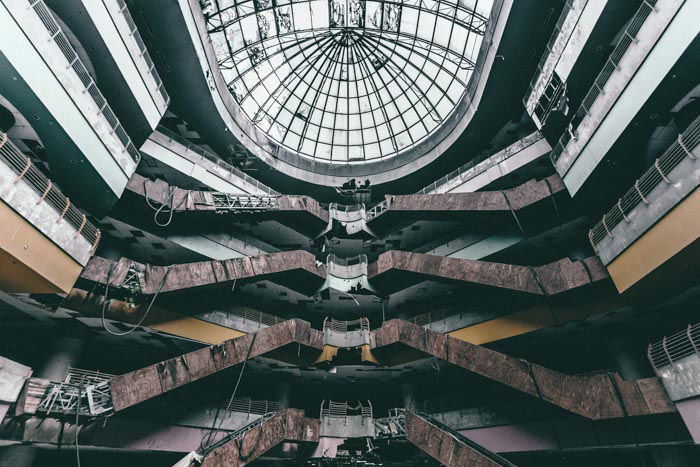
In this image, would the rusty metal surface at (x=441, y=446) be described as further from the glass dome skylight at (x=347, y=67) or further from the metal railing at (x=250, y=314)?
the glass dome skylight at (x=347, y=67)

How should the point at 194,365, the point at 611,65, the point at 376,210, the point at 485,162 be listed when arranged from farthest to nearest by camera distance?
the point at 376,210
the point at 485,162
the point at 194,365
the point at 611,65

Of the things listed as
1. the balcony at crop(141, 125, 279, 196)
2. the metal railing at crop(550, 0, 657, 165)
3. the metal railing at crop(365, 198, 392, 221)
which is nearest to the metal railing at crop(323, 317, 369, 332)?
the metal railing at crop(365, 198, 392, 221)

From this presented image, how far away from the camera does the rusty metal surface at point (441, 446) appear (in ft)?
42.3

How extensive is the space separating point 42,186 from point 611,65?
23004mm

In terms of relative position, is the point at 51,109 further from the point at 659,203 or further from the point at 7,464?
the point at 659,203

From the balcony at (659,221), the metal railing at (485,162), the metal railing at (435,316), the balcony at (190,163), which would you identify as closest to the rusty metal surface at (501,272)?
the balcony at (659,221)

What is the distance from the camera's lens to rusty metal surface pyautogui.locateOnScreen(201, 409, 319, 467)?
44.3 feet

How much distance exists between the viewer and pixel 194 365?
49.2 feet

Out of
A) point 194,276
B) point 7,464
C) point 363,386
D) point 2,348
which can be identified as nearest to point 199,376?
point 194,276

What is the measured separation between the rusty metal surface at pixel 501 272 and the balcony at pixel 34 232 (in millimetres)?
16065

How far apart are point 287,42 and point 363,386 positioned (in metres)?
29.3

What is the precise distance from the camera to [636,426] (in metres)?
13.6

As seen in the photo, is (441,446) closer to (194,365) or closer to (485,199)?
(194,365)

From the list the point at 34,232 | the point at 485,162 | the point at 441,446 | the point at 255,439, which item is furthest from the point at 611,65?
the point at 34,232
